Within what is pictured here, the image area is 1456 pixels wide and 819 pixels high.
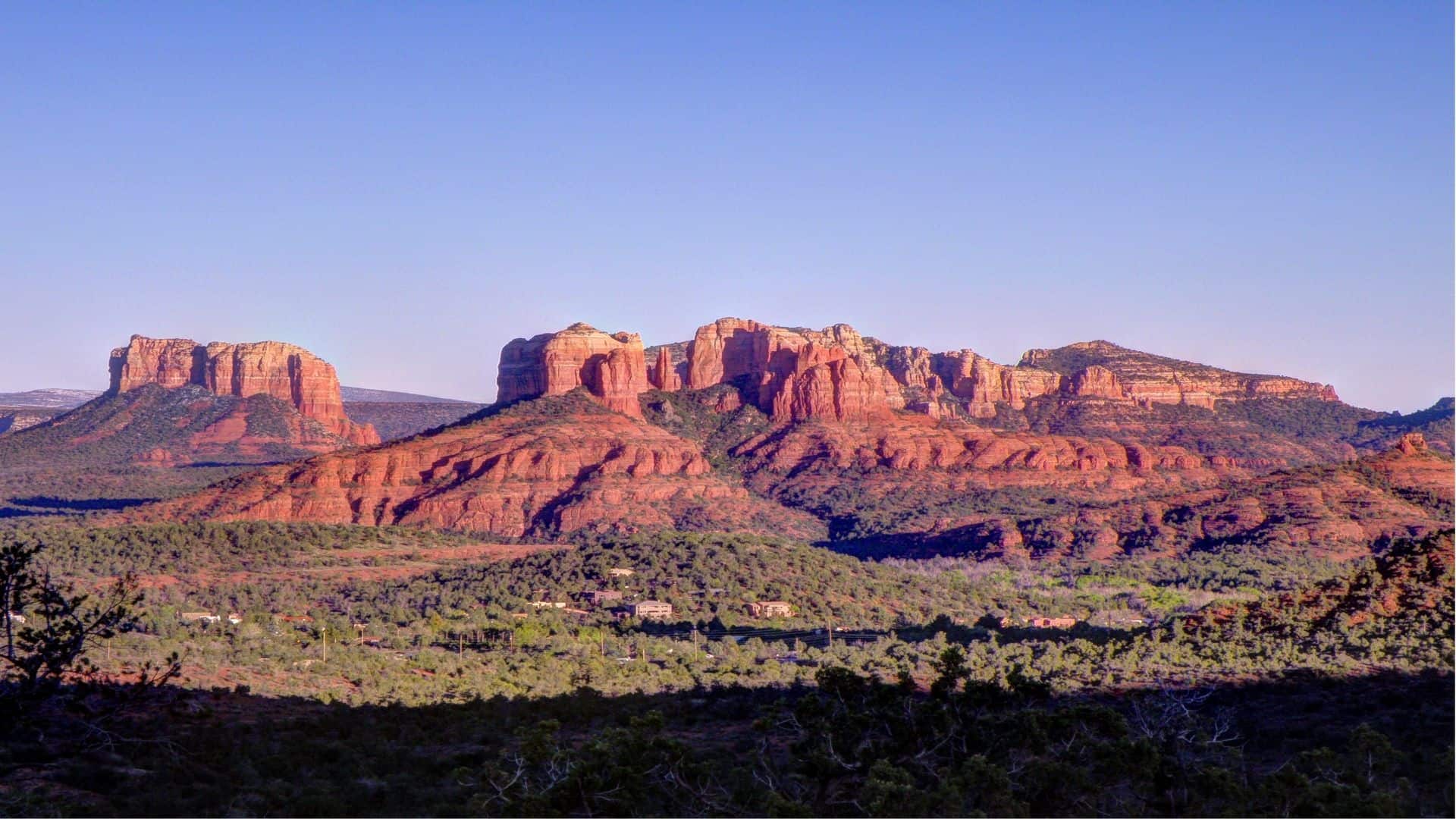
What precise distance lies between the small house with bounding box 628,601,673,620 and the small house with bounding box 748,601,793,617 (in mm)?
3924

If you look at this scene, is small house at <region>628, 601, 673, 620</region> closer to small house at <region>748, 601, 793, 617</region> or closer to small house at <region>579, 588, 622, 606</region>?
small house at <region>579, 588, 622, 606</region>

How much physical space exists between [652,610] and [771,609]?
607cm

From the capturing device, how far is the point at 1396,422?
183m

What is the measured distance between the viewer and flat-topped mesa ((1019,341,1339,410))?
182 meters

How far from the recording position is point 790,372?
157875 millimetres

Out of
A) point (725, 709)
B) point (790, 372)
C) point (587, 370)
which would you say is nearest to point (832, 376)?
point (790, 372)

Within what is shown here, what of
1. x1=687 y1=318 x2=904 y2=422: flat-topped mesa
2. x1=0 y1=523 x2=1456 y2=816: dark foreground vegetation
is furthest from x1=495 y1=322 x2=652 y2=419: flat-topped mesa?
x1=0 y1=523 x2=1456 y2=816: dark foreground vegetation

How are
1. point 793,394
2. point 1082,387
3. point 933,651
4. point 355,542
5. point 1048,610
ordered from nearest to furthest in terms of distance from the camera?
1. point 933,651
2. point 1048,610
3. point 355,542
4. point 793,394
5. point 1082,387

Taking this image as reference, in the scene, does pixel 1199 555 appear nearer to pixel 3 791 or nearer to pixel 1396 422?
pixel 3 791

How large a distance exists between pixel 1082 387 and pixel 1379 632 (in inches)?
5583

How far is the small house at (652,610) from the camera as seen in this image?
69438mm

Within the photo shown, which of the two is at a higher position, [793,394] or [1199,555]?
[793,394]

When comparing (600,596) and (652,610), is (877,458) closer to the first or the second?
(600,596)

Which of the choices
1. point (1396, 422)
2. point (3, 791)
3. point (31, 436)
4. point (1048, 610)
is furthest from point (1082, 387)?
point (3, 791)
